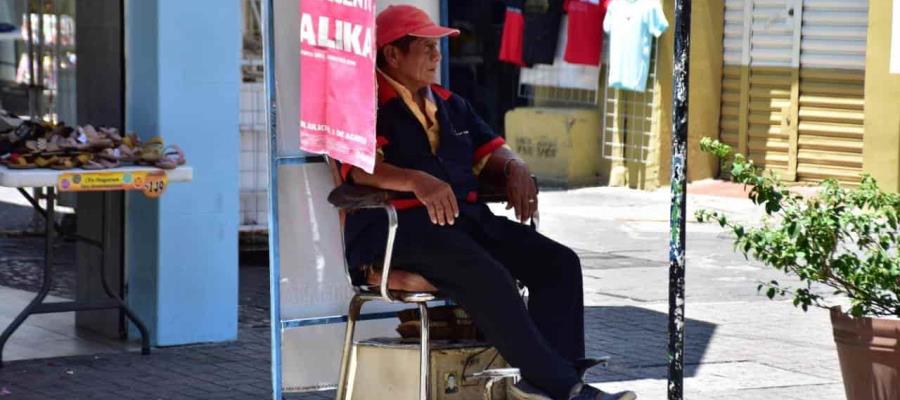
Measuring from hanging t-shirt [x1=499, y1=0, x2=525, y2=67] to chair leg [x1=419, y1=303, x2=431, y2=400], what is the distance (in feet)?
32.2

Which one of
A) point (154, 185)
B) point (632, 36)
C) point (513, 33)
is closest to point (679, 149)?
point (154, 185)

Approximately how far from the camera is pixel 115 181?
21.3 ft

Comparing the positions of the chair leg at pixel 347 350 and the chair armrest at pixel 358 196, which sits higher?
the chair armrest at pixel 358 196

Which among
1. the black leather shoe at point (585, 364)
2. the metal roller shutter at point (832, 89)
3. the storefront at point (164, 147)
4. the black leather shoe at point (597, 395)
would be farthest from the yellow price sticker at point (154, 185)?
the metal roller shutter at point (832, 89)

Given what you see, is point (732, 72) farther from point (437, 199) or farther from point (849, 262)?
point (437, 199)

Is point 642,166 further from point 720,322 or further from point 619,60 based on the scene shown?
point 720,322

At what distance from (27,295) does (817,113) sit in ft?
24.0

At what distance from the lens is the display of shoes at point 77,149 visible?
641cm

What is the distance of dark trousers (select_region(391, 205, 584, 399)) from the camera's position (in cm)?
510

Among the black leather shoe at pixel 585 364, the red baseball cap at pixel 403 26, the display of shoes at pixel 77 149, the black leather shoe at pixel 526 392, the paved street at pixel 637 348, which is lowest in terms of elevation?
the paved street at pixel 637 348

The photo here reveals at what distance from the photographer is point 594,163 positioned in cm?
1484

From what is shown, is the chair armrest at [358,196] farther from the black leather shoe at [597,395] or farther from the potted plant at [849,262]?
the potted plant at [849,262]

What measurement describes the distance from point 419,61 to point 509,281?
2.84 ft

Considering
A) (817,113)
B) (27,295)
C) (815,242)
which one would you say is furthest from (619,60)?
(815,242)
